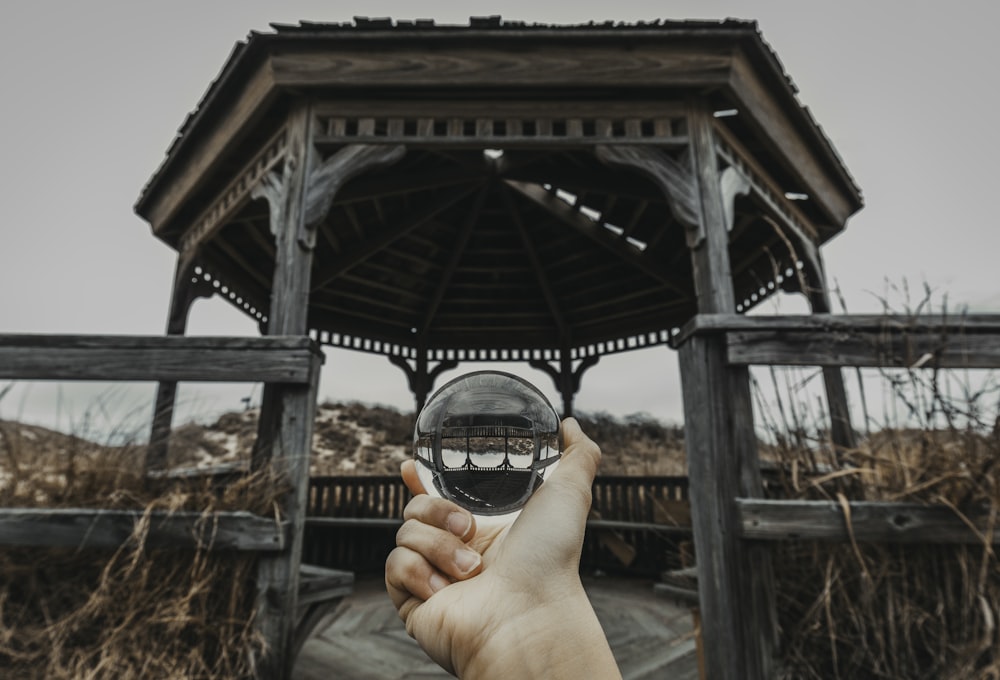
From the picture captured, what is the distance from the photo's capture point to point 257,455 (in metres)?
2.80

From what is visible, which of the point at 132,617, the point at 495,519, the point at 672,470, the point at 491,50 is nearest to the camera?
the point at 495,519

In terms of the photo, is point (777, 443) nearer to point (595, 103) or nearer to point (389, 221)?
point (595, 103)

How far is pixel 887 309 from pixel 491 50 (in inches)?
116

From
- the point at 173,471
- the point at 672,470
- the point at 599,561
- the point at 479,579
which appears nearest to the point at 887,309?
the point at 479,579

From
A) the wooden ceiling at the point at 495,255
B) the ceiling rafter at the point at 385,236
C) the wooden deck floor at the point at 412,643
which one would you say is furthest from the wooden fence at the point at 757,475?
the ceiling rafter at the point at 385,236

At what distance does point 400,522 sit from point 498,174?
172 inches

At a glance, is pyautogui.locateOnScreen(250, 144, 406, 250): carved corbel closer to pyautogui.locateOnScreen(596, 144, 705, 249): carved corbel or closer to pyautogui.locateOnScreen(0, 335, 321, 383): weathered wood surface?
pyautogui.locateOnScreen(0, 335, 321, 383): weathered wood surface

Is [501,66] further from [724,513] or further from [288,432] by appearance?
[724,513]

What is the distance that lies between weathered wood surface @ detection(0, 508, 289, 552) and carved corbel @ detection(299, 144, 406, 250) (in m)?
1.82

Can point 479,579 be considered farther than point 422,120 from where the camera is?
No

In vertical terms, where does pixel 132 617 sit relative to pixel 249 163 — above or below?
below

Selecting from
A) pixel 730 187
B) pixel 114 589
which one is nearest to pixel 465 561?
pixel 114 589

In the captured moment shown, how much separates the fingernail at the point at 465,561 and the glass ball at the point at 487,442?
9 cm

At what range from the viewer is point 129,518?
2248 millimetres
